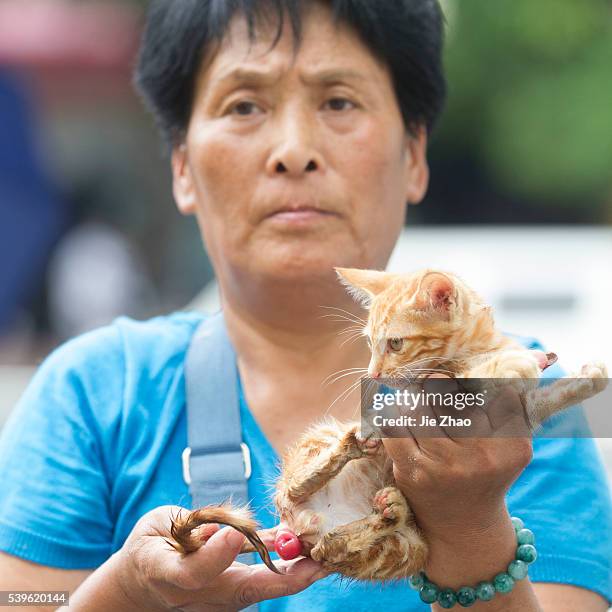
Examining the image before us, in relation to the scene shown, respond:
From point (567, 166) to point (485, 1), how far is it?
5.26ft

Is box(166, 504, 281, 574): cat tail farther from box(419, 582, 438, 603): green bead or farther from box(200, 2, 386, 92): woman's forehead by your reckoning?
Answer: box(200, 2, 386, 92): woman's forehead

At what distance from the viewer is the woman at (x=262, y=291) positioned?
175 cm

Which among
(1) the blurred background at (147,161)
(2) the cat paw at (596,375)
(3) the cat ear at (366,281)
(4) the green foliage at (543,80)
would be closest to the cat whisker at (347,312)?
(3) the cat ear at (366,281)

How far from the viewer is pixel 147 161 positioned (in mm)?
10367

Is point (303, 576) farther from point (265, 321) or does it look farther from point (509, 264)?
point (509, 264)

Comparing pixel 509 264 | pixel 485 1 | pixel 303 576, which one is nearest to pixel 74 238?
pixel 485 1

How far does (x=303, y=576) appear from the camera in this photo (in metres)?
1.40

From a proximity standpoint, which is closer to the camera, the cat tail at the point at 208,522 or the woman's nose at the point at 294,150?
the cat tail at the point at 208,522

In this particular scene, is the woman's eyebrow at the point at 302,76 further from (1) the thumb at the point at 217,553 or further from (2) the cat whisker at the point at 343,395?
(1) the thumb at the point at 217,553

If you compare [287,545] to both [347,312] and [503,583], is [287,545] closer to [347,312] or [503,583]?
[503,583]

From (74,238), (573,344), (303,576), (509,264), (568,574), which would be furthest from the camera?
(74,238)

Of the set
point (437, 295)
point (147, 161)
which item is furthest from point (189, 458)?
point (147, 161)

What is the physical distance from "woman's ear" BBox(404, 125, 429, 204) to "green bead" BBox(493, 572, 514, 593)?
97cm

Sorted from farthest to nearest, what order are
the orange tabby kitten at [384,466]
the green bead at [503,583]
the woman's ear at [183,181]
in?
the woman's ear at [183,181] < the green bead at [503,583] < the orange tabby kitten at [384,466]
